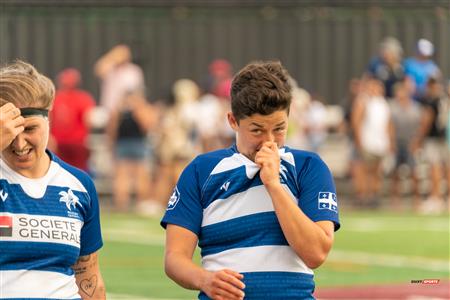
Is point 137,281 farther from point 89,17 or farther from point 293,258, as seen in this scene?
point 89,17

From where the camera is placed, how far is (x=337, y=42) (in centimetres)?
2592

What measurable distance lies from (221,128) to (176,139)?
0.78 m

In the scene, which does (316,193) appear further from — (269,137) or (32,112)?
(32,112)

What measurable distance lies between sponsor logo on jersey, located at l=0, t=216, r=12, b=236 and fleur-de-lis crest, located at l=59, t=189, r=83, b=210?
0.27 metres

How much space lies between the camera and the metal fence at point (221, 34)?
25297mm

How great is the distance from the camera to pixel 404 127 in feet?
76.5

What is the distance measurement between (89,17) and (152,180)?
11.1 ft

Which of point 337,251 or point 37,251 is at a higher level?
point 337,251

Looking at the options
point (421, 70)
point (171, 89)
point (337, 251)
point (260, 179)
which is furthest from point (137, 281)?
point (421, 70)

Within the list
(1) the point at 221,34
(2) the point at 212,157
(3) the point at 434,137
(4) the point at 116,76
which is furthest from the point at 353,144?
(2) the point at 212,157

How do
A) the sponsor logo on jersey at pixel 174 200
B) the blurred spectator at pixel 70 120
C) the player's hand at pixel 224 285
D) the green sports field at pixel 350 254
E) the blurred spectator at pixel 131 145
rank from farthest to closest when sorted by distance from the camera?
the blurred spectator at pixel 131 145, the blurred spectator at pixel 70 120, the green sports field at pixel 350 254, the sponsor logo on jersey at pixel 174 200, the player's hand at pixel 224 285

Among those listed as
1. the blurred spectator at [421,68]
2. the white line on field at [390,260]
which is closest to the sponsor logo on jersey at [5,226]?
the white line on field at [390,260]

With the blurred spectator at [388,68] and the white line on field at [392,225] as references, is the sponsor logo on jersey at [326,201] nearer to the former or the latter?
the white line on field at [392,225]

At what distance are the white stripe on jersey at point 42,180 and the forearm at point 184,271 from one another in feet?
1.54
